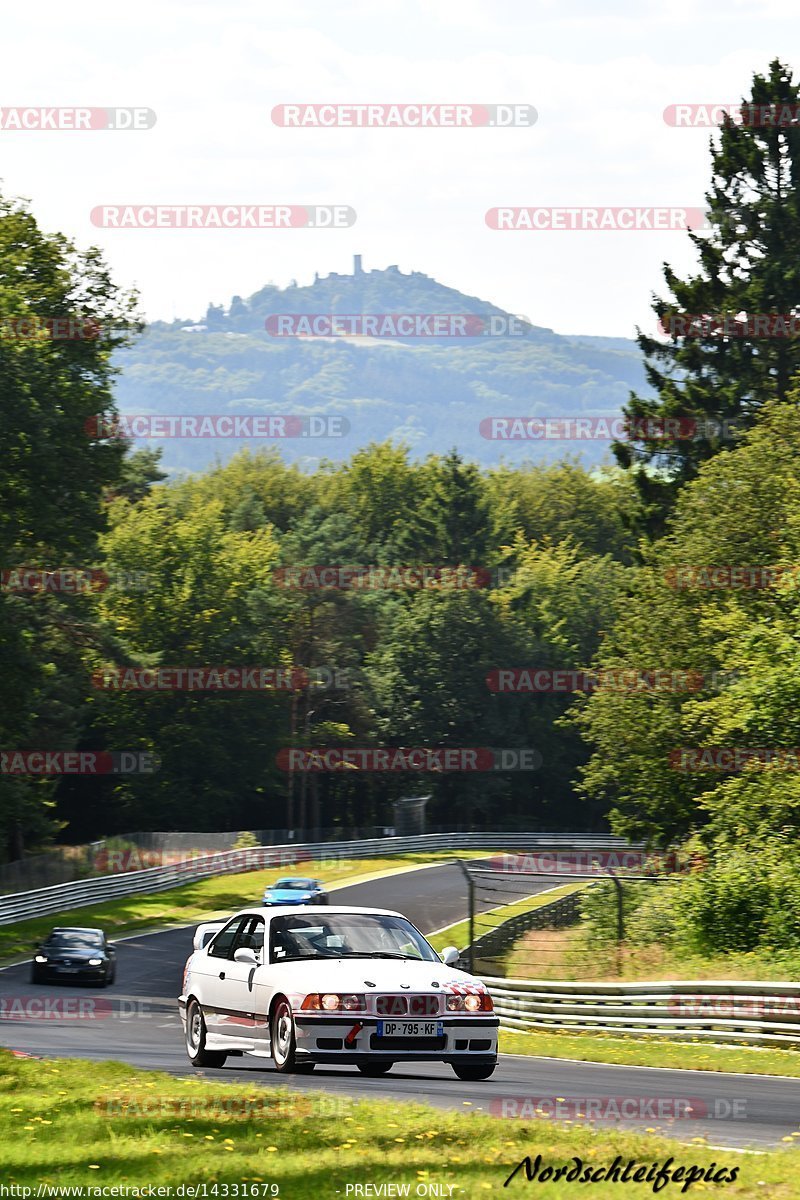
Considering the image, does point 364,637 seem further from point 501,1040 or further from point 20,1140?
point 20,1140

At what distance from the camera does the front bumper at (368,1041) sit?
13930mm

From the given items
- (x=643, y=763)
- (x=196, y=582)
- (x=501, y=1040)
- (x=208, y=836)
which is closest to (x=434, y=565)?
(x=196, y=582)

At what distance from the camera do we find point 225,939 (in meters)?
16.3

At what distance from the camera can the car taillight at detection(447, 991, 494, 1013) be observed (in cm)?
1407

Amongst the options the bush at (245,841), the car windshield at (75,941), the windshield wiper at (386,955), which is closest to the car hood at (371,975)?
the windshield wiper at (386,955)

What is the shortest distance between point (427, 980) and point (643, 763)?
1205 inches

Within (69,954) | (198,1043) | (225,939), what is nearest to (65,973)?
(69,954)

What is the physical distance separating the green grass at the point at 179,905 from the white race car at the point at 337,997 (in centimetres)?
2886

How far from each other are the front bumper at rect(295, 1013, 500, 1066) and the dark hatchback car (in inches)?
926

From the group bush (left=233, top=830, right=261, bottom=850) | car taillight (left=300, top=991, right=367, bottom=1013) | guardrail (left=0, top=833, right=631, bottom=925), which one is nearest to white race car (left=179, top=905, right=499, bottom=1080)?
car taillight (left=300, top=991, right=367, bottom=1013)

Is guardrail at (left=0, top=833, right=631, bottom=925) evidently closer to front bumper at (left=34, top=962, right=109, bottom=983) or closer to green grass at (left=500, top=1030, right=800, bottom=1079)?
front bumper at (left=34, top=962, right=109, bottom=983)

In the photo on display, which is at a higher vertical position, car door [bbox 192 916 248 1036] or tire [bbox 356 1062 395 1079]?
car door [bbox 192 916 248 1036]

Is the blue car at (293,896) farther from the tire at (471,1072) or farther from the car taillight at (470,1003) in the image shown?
the car taillight at (470,1003)

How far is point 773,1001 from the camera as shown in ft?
73.3
